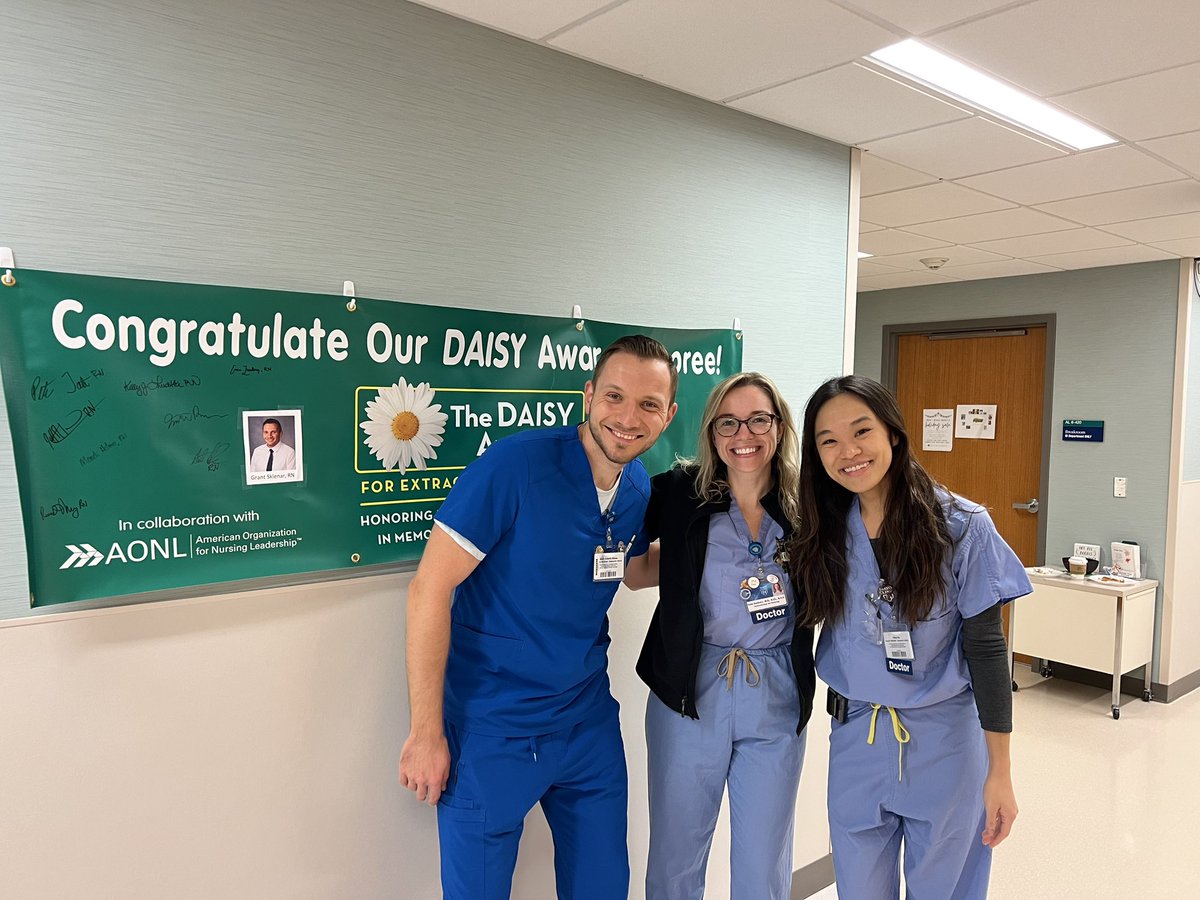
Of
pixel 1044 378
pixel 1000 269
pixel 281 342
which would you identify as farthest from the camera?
pixel 1044 378

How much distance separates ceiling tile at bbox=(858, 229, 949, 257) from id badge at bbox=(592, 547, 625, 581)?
2.87 m

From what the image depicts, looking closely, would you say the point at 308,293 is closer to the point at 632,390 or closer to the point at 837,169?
the point at 632,390

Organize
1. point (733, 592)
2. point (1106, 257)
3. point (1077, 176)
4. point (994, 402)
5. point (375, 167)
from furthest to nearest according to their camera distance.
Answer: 1. point (994, 402)
2. point (1106, 257)
3. point (1077, 176)
4. point (733, 592)
5. point (375, 167)

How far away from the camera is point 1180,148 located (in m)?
2.74

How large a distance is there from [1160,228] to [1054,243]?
46 cm

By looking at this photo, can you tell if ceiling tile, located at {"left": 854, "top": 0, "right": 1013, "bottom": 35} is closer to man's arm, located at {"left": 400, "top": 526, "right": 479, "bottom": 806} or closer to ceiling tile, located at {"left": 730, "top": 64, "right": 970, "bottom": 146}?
ceiling tile, located at {"left": 730, "top": 64, "right": 970, "bottom": 146}

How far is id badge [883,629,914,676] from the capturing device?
176 cm

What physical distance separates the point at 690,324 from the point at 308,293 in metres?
1.10

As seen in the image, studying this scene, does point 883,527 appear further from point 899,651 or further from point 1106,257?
point 1106,257

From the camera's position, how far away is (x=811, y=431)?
1841 millimetres

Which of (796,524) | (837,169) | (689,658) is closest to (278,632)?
(689,658)

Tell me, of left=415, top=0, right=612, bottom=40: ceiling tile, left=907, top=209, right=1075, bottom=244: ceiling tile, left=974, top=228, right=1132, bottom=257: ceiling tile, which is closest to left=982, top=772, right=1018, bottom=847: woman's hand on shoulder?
left=415, top=0, right=612, bottom=40: ceiling tile
